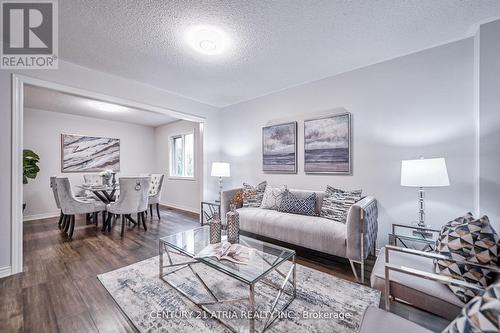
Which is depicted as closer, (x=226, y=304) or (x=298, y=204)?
(x=226, y=304)

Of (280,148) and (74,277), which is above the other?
(280,148)

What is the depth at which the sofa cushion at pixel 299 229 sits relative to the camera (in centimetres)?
223

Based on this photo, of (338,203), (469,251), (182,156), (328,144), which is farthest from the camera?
(182,156)

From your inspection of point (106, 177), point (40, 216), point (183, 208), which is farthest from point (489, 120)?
point (40, 216)

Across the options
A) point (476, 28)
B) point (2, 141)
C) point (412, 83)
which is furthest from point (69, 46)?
point (476, 28)

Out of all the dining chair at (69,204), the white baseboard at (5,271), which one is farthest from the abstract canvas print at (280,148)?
the white baseboard at (5,271)

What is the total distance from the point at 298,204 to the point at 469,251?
1.81 meters

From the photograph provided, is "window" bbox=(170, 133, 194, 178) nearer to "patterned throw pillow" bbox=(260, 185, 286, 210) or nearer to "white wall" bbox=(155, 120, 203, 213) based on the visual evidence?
"white wall" bbox=(155, 120, 203, 213)

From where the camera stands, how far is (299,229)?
8.16 feet

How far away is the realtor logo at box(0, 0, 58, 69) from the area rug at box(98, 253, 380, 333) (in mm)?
2551

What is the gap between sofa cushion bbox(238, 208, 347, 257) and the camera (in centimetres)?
223

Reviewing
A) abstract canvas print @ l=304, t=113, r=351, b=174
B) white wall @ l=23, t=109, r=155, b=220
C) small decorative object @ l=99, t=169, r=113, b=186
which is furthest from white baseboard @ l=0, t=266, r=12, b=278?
abstract canvas print @ l=304, t=113, r=351, b=174

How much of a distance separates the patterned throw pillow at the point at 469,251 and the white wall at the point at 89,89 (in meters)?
3.67

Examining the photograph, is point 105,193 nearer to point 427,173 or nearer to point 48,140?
point 48,140
